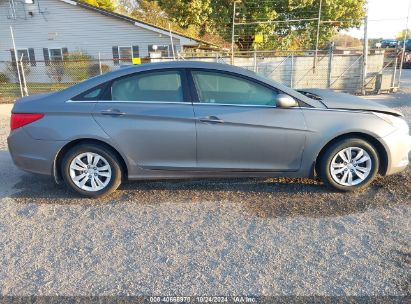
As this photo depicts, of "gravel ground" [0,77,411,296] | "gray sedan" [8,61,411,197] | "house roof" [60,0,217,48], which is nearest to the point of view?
"gravel ground" [0,77,411,296]

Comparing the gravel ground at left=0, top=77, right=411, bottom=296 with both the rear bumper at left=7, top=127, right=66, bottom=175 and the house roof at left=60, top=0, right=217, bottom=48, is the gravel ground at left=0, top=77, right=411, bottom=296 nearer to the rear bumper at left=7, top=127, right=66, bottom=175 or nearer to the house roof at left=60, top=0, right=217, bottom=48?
the rear bumper at left=7, top=127, right=66, bottom=175

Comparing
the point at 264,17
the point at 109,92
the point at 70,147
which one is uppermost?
the point at 264,17

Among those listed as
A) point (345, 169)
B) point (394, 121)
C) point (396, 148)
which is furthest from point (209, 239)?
point (394, 121)

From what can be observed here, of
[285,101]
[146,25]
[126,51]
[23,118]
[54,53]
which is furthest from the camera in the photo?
[54,53]

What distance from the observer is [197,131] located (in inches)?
144

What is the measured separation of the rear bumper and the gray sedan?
0.5 inches

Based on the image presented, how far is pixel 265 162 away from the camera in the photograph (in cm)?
377

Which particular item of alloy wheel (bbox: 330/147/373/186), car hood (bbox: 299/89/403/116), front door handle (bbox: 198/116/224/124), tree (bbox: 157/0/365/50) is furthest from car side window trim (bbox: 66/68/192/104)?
tree (bbox: 157/0/365/50)

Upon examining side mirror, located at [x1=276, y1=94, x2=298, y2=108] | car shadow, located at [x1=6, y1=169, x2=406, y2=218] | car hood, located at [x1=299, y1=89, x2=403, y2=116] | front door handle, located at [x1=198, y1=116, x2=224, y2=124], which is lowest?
car shadow, located at [x1=6, y1=169, x2=406, y2=218]

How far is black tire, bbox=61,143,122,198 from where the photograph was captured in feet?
12.4

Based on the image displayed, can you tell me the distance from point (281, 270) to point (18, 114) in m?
3.27

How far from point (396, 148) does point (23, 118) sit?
427cm

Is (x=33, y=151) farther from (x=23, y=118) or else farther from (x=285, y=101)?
(x=285, y=101)

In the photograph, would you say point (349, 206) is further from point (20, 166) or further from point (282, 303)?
point (20, 166)
